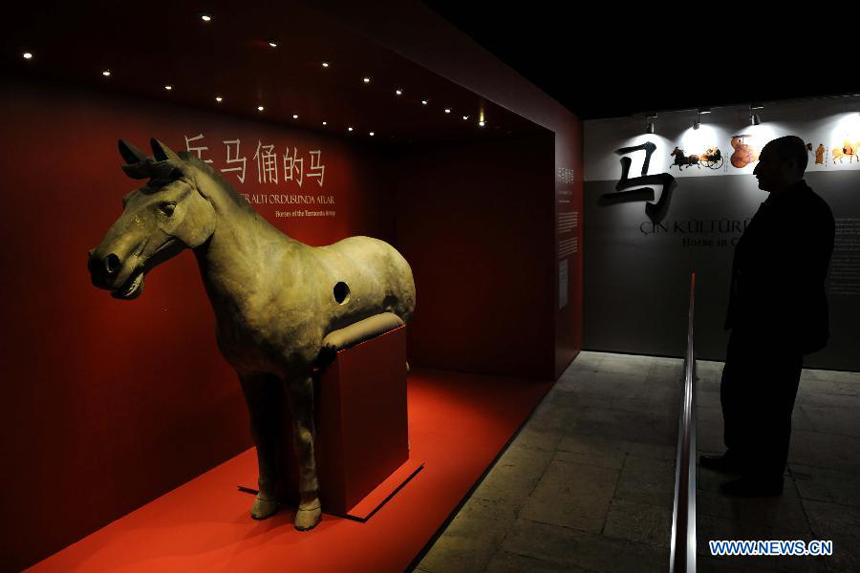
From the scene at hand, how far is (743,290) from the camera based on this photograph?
3447mm

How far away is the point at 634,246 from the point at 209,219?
5.27 metres

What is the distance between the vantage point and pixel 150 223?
2385 millimetres

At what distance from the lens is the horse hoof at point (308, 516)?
10.2 feet

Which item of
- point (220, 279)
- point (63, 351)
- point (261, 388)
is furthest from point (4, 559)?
point (220, 279)

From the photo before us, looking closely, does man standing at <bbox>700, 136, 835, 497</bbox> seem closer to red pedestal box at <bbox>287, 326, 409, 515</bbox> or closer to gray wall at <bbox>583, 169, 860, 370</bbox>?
red pedestal box at <bbox>287, 326, 409, 515</bbox>

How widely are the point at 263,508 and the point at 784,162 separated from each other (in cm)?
362

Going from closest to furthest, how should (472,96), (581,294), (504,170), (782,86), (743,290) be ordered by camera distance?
(743,290)
(472,96)
(504,170)
(782,86)
(581,294)

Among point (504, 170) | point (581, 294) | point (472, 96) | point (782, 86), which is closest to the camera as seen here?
point (472, 96)

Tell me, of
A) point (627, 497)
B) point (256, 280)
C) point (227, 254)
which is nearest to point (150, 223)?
point (227, 254)

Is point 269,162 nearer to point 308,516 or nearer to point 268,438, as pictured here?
point 268,438

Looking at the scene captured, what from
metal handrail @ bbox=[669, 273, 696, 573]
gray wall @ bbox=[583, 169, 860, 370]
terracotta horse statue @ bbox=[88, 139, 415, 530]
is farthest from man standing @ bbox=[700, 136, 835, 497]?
gray wall @ bbox=[583, 169, 860, 370]

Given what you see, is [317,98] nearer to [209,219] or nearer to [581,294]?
[209,219]

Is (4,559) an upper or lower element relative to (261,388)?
lower

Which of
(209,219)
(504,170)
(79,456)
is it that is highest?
(504,170)
